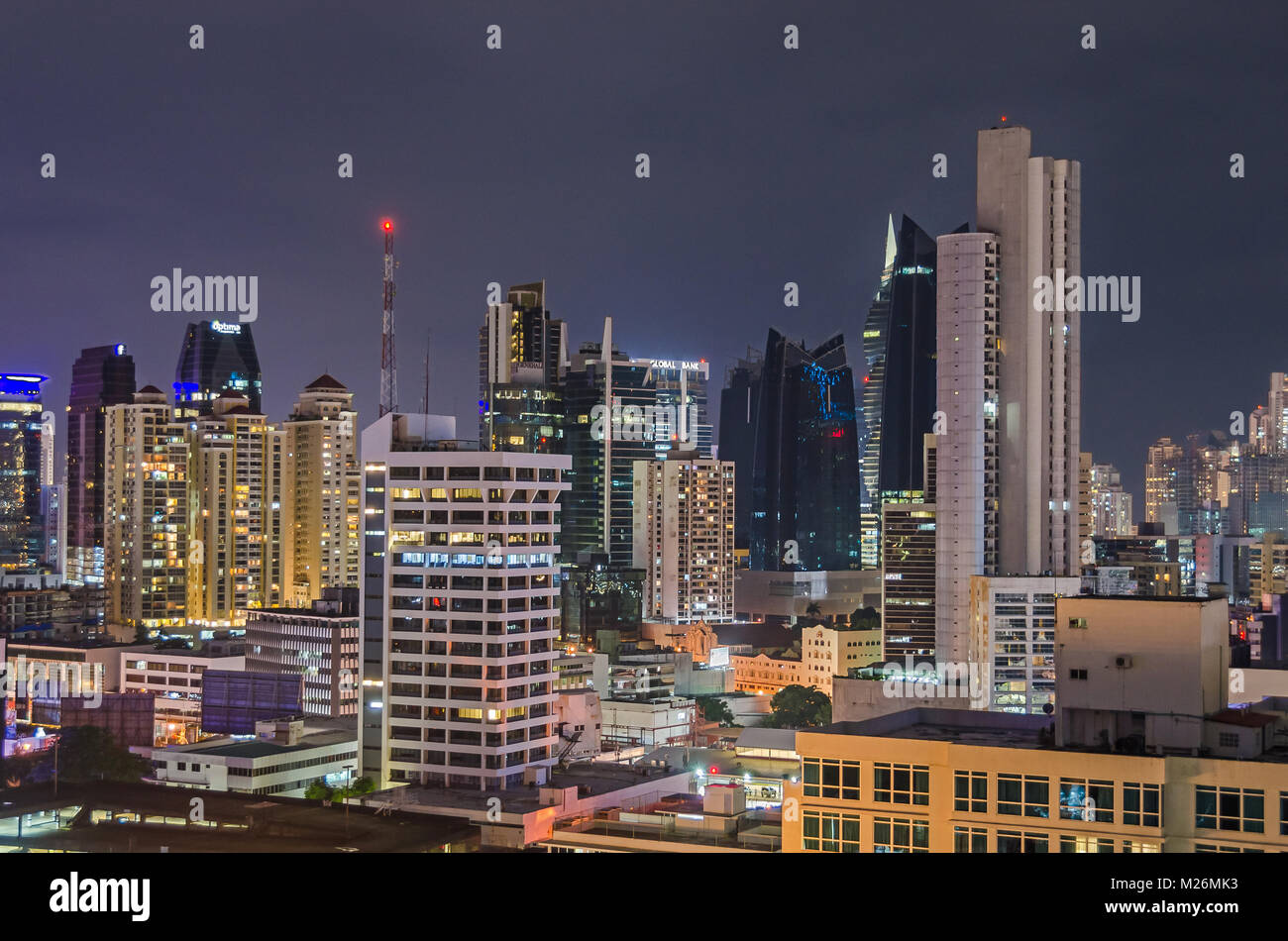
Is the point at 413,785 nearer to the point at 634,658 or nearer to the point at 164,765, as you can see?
the point at 164,765

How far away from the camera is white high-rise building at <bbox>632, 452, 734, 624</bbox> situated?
74438 millimetres

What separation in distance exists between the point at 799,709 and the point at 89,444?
53.4 meters

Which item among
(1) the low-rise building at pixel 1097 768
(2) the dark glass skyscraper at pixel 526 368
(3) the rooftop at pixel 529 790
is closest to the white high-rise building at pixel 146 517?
(2) the dark glass skyscraper at pixel 526 368

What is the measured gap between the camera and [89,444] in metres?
82.6

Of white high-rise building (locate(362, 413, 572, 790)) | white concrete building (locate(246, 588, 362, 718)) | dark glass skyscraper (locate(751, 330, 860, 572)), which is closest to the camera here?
white high-rise building (locate(362, 413, 572, 790))

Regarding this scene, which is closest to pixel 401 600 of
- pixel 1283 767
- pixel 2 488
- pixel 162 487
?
pixel 1283 767

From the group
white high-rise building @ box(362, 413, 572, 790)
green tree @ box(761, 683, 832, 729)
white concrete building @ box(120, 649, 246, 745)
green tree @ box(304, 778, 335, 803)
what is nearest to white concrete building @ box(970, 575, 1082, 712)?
green tree @ box(761, 683, 832, 729)

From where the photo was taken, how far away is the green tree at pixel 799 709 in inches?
1752

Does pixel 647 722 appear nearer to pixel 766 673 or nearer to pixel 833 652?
pixel 833 652

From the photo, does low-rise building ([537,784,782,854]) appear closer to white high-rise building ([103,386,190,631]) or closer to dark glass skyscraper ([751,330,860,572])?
white high-rise building ([103,386,190,631])

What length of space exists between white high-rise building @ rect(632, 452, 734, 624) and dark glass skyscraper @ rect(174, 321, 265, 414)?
24505 millimetres

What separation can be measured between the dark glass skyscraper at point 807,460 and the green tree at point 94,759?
7349cm
